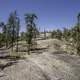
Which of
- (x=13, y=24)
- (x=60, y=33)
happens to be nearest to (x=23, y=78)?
(x=13, y=24)

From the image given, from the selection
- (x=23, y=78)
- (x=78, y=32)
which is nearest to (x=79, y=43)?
(x=78, y=32)

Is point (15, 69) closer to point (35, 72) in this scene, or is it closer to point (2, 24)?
point (35, 72)

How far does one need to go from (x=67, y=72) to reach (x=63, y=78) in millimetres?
2745

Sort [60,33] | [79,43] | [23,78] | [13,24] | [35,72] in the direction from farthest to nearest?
[60,33] < [13,24] < [79,43] < [35,72] < [23,78]

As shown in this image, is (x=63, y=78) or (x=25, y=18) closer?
(x=63, y=78)

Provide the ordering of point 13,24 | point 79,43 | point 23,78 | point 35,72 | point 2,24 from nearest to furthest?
1. point 23,78
2. point 35,72
3. point 79,43
4. point 13,24
5. point 2,24

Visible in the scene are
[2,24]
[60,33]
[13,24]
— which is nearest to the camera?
[13,24]

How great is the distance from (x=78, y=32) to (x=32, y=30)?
14.2m

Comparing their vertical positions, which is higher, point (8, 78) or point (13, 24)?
point (13, 24)

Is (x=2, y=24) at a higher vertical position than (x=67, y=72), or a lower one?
higher

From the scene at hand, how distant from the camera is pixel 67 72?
84.2ft

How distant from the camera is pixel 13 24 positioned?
5222 centimetres

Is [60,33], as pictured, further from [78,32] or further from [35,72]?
[35,72]

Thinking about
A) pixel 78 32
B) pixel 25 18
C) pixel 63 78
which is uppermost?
pixel 25 18
